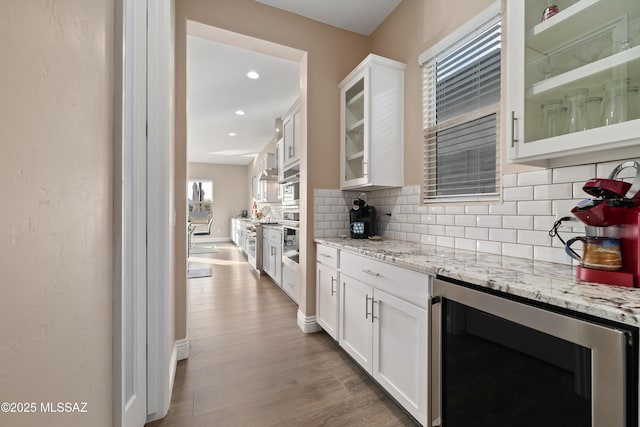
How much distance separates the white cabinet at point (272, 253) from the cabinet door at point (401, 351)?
2.27m

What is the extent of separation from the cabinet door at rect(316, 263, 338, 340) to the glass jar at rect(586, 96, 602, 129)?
5.35 ft

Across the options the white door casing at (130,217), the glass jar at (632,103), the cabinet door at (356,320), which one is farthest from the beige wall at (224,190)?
the glass jar at (632,103)

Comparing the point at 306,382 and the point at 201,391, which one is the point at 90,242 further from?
the point at 306,382

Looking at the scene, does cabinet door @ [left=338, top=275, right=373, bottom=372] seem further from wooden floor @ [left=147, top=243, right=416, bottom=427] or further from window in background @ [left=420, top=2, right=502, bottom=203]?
window in background @ [left=420, top=2, right=502, bottom=203]

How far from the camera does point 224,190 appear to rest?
9664 millimetres

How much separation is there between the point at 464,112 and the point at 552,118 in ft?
2.37

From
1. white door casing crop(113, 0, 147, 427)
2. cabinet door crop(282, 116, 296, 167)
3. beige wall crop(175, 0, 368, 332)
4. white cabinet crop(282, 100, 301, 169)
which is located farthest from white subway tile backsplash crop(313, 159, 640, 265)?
white door casing crop(113, 0, 147, 427)

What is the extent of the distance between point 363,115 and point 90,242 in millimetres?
2082

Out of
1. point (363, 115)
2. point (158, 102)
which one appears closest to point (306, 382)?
point (158, 102)

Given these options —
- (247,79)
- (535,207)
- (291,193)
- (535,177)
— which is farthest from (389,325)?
(247,79)

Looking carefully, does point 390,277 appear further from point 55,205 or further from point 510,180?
point 55,205

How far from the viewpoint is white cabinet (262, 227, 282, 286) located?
3.70 metres

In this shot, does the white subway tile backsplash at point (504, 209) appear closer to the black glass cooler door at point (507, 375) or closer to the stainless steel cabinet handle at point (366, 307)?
the black glass cooler door at point (507, 375)

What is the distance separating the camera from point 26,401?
0.50 meters
